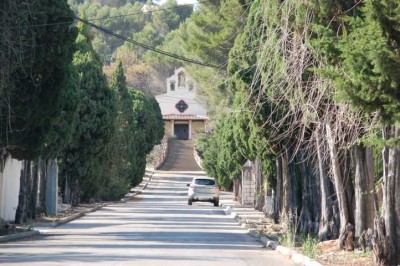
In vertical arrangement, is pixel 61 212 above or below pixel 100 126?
below

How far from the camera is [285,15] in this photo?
647 inches

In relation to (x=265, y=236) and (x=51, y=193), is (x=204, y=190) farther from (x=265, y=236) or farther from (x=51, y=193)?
(x=265, y=236)

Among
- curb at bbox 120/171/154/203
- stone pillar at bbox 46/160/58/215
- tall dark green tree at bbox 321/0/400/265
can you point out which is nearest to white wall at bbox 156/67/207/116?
curb at bbox 120/171/154/203

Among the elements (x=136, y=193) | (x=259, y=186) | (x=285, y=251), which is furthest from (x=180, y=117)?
(x=285, y=251)

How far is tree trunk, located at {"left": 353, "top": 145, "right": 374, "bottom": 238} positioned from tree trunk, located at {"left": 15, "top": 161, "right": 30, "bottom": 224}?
53.5ft

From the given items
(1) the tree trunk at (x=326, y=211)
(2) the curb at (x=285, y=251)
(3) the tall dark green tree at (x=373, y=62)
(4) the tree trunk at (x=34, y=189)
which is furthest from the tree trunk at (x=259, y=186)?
(3) the tall dark green tree at (x=373, y=62)

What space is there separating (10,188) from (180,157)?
76.2 metres

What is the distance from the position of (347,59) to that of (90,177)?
1484 inches

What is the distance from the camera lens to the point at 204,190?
53969mm

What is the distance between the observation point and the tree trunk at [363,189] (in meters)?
20.2

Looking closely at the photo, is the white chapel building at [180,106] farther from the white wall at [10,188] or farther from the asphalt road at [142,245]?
the white wall at [10,188]

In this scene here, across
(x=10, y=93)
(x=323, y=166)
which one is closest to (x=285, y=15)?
(x=323, y=166)

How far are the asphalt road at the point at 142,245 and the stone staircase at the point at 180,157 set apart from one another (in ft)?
221

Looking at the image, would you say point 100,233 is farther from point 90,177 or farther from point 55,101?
point 90,177
